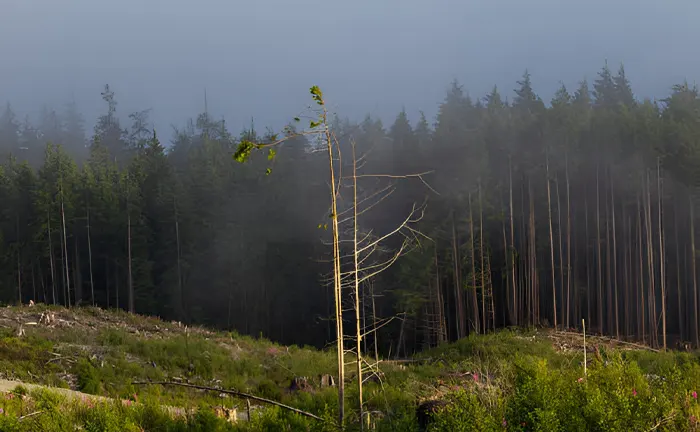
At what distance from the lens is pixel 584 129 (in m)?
31.2

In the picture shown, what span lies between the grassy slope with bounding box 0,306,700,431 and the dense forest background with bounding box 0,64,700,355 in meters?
7.68

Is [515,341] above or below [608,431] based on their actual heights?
below

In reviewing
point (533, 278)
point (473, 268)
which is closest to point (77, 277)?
point (473, 268)

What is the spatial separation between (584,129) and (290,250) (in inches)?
815

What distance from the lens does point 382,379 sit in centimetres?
1403

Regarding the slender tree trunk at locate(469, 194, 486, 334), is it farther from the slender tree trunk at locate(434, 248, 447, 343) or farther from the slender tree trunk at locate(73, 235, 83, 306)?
the slender tree trunk at locate(73, 235, 83, 306)

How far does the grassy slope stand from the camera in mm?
5840

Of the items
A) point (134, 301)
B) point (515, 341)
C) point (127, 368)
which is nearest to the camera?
point (127, 368)

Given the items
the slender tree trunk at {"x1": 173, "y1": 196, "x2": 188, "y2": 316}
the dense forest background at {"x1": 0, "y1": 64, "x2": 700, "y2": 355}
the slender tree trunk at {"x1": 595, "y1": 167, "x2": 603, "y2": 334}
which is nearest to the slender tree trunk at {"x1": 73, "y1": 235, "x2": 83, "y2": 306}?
A: the dense forest background at {"x1": 0, "y1": 64, "x2": 700, "y2": 355}

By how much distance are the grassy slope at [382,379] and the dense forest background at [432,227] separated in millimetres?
7679

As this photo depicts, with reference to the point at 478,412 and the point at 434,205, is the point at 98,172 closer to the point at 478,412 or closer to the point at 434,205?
the point at 434,205

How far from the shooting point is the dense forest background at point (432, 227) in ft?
98.2

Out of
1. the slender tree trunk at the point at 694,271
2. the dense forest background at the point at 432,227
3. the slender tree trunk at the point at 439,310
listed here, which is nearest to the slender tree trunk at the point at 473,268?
the dense forest background at the point at 432,227

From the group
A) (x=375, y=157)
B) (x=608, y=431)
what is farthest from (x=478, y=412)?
(x=375, y=157)
